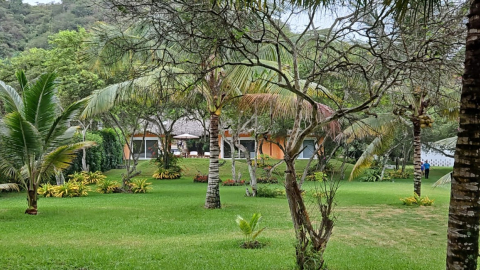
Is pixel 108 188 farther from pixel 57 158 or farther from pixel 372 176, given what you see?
pixel 372 176

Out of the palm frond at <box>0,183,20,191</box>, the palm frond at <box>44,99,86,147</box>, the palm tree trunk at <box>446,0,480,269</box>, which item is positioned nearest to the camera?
the palm tree trunk at <box>446,0,480,269</box>

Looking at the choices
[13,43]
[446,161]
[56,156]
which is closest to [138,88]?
[56,156]

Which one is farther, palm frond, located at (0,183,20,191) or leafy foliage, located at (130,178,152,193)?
leafy foliage, located at (130,178,152,193)

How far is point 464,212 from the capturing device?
3.81 meters

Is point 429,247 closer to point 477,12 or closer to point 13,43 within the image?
point 477,12

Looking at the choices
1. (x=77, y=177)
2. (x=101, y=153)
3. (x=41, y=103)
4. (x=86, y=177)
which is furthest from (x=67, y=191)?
(x=101, y=153)

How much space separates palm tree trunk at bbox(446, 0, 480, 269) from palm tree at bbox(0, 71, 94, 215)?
974 centimetres

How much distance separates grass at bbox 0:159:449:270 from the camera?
670 centimetres

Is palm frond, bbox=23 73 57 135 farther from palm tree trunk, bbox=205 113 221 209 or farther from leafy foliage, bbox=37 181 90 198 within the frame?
leafy foliage, bbox=37 181 90 198

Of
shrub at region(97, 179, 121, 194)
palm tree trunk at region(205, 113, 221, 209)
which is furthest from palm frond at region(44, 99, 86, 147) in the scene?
shrub at region(97, 179, 121, 194)

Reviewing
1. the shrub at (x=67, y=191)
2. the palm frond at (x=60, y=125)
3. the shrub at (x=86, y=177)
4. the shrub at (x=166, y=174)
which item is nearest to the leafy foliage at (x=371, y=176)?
the shrub at (x=166, y=174)

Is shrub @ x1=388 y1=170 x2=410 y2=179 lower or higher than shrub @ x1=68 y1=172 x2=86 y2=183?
lower

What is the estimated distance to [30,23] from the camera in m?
50.3

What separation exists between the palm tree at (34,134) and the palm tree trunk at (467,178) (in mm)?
9738
